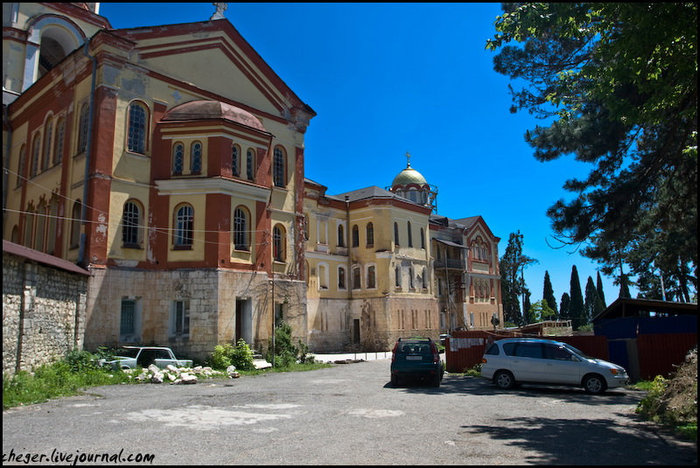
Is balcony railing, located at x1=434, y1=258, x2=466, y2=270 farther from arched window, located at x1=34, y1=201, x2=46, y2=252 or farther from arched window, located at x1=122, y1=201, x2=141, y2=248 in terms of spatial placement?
arched window, located at x1=34, y1=201, x2=46, y2=252

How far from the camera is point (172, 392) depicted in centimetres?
1562

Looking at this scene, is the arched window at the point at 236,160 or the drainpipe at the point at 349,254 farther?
the drainpipe at the point at 349,254

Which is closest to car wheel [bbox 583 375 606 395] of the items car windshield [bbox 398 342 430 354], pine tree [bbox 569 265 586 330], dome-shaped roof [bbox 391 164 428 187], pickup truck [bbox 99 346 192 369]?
car windshield [bbox 398 342 430 354]

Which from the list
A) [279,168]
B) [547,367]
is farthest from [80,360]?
[547,367]

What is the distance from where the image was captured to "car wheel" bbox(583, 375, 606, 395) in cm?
1497

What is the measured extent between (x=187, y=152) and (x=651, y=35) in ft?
65.7

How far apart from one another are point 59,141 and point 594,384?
25575mm

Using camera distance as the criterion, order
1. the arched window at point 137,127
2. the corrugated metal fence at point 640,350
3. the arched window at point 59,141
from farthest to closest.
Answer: the arched window at point 59,141 < the arched window at point 137,127 < the corrugated metal fence at point 640,350

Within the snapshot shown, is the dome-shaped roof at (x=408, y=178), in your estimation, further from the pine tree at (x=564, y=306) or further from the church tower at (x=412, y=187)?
the pine tree at (x=564, y=306)

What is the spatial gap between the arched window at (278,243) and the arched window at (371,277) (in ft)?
47.6

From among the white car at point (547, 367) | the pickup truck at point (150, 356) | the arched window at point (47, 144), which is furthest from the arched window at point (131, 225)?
the white car at point (547, 367)

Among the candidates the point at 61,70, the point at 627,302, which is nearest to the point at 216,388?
the point at 627,302

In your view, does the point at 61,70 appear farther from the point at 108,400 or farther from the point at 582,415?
the point at 582,415

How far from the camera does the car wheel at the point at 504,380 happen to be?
1636 cm
